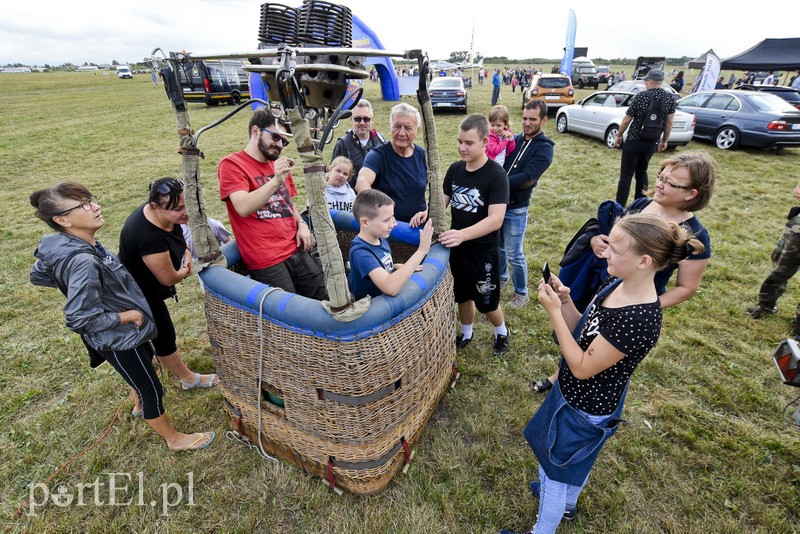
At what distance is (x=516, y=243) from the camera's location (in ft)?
12.4

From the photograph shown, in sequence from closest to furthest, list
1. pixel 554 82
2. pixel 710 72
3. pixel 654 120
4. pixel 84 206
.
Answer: pixel 84 206 → pixel 654 120 → pixel 554 82 → pixel 710 72

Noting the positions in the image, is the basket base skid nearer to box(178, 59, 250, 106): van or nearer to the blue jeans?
the blue jeans

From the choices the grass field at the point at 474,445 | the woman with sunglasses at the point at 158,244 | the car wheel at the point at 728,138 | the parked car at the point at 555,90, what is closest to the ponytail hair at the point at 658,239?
the grass field at the point at 474,445

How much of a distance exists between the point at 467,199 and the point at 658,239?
153 cm

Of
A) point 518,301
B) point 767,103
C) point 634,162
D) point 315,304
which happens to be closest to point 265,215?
point 315,304

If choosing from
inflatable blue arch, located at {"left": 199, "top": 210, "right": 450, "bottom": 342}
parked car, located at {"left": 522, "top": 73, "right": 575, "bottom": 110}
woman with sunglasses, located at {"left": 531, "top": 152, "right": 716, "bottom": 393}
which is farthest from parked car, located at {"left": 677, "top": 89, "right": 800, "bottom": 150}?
inflatable blue arch, located at {"left": 199, "top": 210, "right": 450, "bottom": 342}

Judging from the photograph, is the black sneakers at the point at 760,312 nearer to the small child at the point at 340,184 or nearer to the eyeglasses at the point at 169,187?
the small child at the point at 340,184

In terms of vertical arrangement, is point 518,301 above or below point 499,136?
below

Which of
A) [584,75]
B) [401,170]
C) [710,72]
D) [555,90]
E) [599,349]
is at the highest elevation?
[584,75]

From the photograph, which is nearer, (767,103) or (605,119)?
(767,103)

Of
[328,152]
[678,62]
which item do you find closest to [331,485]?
[328,152]

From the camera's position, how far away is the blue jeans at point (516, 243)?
369 centimetres

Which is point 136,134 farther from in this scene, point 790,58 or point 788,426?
point 790,58

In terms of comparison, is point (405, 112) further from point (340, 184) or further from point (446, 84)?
point (446, 84)
